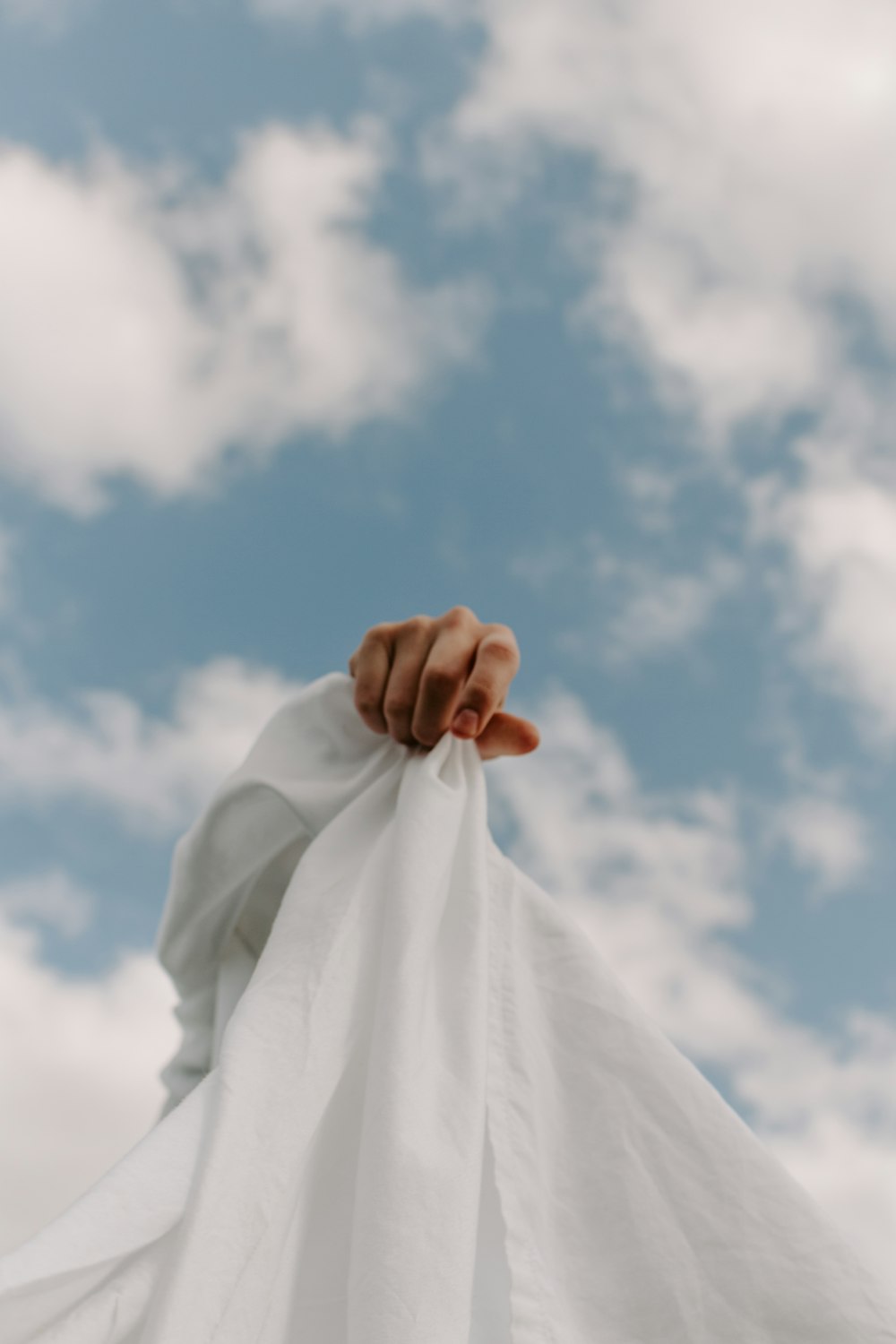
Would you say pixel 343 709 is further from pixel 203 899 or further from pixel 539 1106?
pixel 539 1106

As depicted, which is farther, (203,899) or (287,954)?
(203,899)

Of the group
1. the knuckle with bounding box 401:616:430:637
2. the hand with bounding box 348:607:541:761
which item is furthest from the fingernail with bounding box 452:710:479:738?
the knuckle with bounding box 401:616:430:637

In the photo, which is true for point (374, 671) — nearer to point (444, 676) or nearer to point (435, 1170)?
point (444, 676)

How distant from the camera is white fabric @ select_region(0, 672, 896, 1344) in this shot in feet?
2.37

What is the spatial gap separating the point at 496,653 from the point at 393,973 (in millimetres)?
454

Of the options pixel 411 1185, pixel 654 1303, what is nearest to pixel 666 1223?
pixel 654 1303

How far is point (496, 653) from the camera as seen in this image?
1308 mm

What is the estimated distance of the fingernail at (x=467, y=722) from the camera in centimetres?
131

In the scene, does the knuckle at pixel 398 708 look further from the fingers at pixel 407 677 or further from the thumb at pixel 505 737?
the thumb at pixel 505 737

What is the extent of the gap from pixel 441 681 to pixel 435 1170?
61cm

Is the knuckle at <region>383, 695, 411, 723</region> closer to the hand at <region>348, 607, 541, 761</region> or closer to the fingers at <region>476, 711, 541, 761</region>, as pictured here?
the hand at <region>348, 607, 541, 761</region>

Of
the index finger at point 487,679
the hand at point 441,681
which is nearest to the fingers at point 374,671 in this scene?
the hand at point 441,681

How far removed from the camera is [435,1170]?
0.83m

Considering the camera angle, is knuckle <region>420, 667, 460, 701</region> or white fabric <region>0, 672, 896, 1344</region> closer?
white fabric <region>0, 672, 896, 1344</region>
